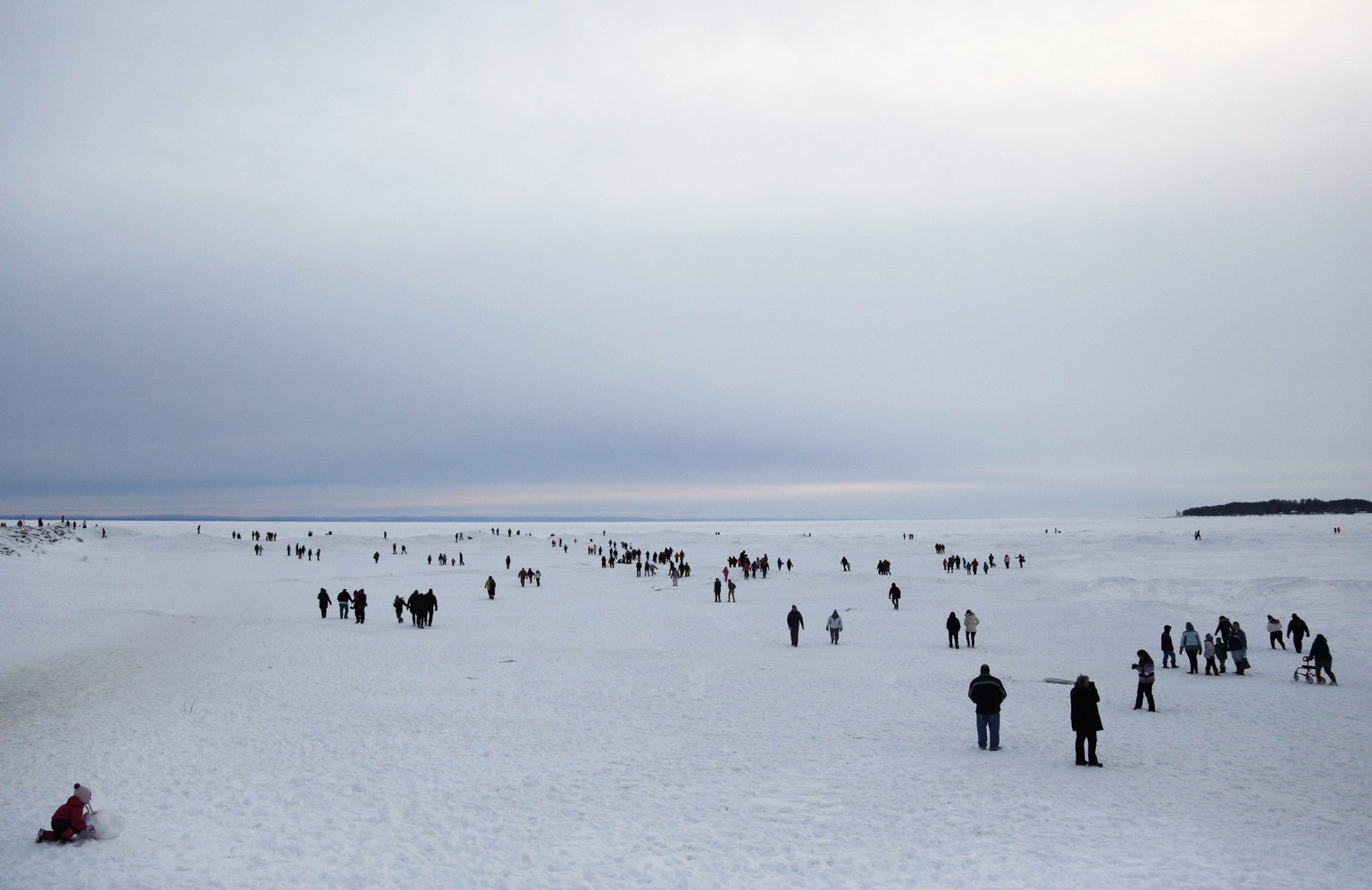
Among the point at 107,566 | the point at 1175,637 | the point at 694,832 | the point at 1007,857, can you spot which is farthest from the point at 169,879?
the point at 107,566

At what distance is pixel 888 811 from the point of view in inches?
432

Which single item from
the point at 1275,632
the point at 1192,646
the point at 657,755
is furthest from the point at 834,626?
the point at 657,755

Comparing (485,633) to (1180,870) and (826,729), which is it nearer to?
(826,729)

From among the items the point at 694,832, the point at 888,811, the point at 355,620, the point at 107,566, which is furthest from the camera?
the point at 107,566

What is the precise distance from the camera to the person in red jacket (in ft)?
31.0

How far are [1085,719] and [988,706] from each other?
1462 mm

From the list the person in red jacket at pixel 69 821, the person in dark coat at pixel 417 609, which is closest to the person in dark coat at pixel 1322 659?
the person in red jacket at pixel 69 821

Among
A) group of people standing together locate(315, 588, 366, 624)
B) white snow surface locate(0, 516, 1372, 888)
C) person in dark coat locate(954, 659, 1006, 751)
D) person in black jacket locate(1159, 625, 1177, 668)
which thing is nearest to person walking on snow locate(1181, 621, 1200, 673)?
person in black jacket locate(1159, 625, 1177, 668)

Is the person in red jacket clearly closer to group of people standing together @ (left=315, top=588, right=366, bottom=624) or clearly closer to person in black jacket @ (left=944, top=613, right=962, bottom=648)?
group of people standing together @ (left=315, top=588, right=366, bottom=624)

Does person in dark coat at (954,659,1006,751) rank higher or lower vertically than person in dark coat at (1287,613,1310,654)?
higher

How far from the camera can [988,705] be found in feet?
45.4

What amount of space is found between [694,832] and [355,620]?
80.1ft

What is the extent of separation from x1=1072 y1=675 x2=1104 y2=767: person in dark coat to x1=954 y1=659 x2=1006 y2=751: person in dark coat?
1.12m

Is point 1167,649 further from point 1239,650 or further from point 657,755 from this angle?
point 657,755
